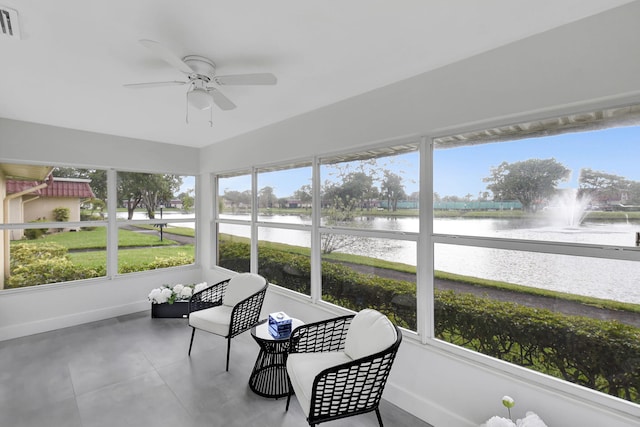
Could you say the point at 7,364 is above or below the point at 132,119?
below

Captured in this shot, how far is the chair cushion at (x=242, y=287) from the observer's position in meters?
3.27

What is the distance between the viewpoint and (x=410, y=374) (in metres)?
2.35

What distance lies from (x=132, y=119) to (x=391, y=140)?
9.75 feet

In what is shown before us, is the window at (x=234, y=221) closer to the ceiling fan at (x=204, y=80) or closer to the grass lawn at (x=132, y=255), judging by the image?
the grass lawn at (x=132, y=255)

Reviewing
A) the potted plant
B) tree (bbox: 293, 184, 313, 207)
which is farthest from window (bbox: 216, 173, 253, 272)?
tree (bbox: 293, 184, 313, 207)

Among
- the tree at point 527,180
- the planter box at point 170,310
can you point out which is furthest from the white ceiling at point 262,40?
the planter box at point 170,310

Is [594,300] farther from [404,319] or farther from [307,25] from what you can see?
[307,25]

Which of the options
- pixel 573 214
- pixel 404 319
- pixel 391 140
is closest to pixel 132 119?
pixel 391 140

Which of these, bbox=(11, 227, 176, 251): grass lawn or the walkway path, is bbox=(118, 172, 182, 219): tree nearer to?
bbox=(11, 227, 176, 251): grass lawn

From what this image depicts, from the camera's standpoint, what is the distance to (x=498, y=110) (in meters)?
1.92

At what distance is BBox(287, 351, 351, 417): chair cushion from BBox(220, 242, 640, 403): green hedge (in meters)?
0.71

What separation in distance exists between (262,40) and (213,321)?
249 centimetres

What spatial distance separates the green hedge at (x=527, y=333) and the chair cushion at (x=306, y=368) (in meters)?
0.71

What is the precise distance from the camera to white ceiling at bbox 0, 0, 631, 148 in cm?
157
